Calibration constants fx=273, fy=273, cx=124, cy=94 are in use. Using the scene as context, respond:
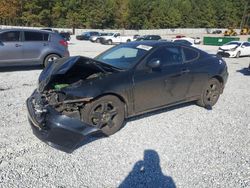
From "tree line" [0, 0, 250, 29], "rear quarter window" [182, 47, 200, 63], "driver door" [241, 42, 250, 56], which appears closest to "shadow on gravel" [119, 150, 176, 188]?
"rear quarter window" [182, 47, 200, 63]

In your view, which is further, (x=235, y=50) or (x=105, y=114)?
(x=235, y=50)

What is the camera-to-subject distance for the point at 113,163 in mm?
3773

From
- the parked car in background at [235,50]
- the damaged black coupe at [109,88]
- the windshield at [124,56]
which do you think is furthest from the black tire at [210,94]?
the parked car in background at [235,50]

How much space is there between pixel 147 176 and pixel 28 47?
788 centimetres

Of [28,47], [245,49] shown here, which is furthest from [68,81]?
[245,49]

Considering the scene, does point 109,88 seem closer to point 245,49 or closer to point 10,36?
point 10,36

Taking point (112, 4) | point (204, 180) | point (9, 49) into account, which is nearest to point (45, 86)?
point (204, 180)

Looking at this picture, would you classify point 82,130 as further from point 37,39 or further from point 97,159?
point 37,39

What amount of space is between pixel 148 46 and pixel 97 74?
1.33 m

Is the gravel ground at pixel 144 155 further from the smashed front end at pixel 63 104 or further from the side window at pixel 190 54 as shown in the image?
the side window at pixel 190 54

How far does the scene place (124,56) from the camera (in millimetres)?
5340

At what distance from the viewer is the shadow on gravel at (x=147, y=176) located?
333cm

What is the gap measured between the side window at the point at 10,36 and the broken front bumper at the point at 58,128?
6.50 metres

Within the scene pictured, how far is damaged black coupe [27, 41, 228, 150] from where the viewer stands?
13.0 feet
